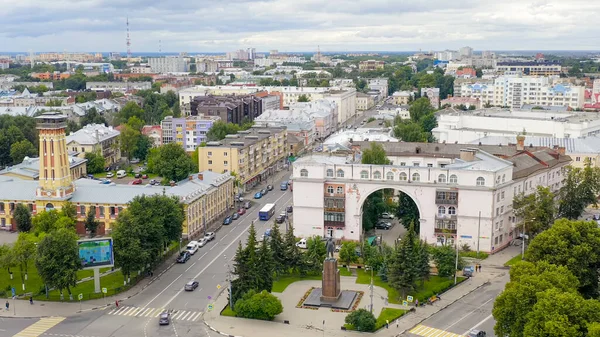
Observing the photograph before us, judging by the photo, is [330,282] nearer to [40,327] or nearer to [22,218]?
[40,327]

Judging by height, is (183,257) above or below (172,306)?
above

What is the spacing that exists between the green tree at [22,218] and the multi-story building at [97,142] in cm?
3425

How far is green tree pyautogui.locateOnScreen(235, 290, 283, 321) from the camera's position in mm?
43656

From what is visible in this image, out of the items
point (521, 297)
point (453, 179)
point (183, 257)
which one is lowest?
point (183, 257)

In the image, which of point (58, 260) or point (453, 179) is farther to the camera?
point (453, 179)

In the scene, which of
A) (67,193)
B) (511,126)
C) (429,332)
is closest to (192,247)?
(67,193)

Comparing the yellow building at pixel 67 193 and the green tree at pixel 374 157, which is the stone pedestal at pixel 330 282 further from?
the green tree at pixel 374 157

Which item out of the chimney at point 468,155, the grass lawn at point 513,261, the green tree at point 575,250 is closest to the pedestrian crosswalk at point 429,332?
the green tree at point 575,250

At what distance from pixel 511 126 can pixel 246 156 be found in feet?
145

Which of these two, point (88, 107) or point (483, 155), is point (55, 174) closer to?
point (483, 155)

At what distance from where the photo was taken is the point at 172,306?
47.3 m

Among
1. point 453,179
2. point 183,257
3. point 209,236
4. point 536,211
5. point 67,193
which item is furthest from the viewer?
point 67,193

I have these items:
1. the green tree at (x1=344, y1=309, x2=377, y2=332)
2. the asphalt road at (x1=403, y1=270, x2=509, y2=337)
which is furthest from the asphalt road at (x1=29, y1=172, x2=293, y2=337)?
the asphalt road at (x1=403, y1=270, x2=509, y2=337)

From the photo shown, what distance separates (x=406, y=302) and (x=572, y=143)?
5217cm
